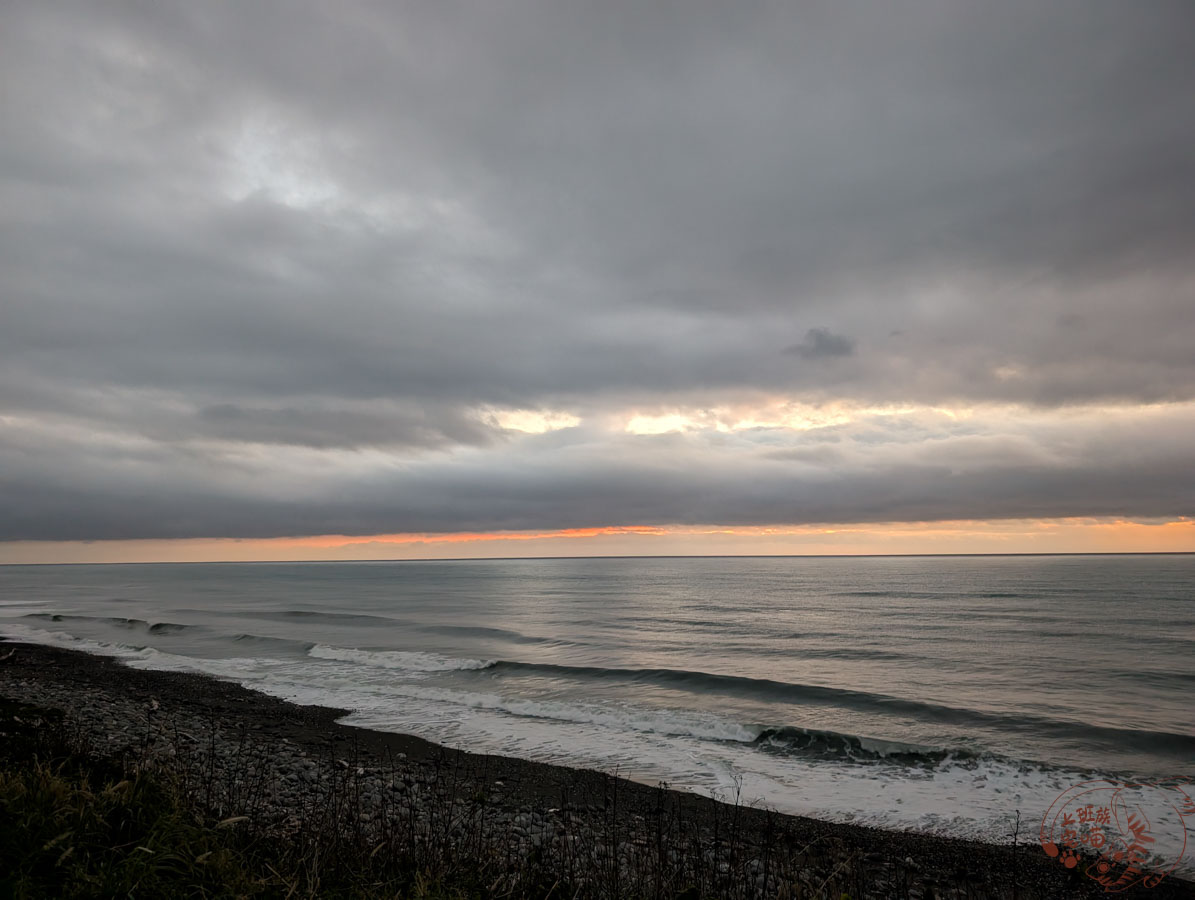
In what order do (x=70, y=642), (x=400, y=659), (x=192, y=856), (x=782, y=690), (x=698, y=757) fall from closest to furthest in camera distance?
(x=192, y=856) < (x=698, y=757) < (x=782, y=690) < (x=400, y=659) < (x=70, y=642)

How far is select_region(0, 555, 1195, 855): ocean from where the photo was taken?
15.6 m

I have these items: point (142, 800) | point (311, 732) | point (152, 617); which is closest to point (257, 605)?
point (152, 617)

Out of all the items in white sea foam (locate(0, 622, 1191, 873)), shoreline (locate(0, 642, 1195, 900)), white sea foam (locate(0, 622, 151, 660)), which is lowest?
white sea foam (locate(0, 622, 151, 660))

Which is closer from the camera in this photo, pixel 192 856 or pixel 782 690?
pixel 192 856

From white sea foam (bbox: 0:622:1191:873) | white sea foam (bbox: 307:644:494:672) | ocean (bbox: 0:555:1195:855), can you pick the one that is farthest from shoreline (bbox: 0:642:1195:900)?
white sea foam (bbox: 307:644:494:672)

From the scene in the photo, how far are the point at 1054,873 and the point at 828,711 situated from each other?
11.6 metres

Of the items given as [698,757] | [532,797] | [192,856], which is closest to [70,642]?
[532,797]

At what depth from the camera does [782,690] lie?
82.8 ft

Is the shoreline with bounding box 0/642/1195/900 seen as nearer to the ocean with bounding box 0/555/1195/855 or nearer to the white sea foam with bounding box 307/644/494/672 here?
the ocean with bounding box 0/555/1195/855

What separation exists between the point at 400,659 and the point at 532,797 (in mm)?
22711

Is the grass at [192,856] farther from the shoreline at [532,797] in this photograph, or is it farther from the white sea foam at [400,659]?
the white sea foam at [400,659]

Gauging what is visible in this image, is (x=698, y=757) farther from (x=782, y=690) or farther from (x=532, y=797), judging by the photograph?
(x=782, y=690)

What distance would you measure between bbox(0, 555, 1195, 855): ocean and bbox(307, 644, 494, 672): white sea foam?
0.25 meters

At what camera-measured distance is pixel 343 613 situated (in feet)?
207
